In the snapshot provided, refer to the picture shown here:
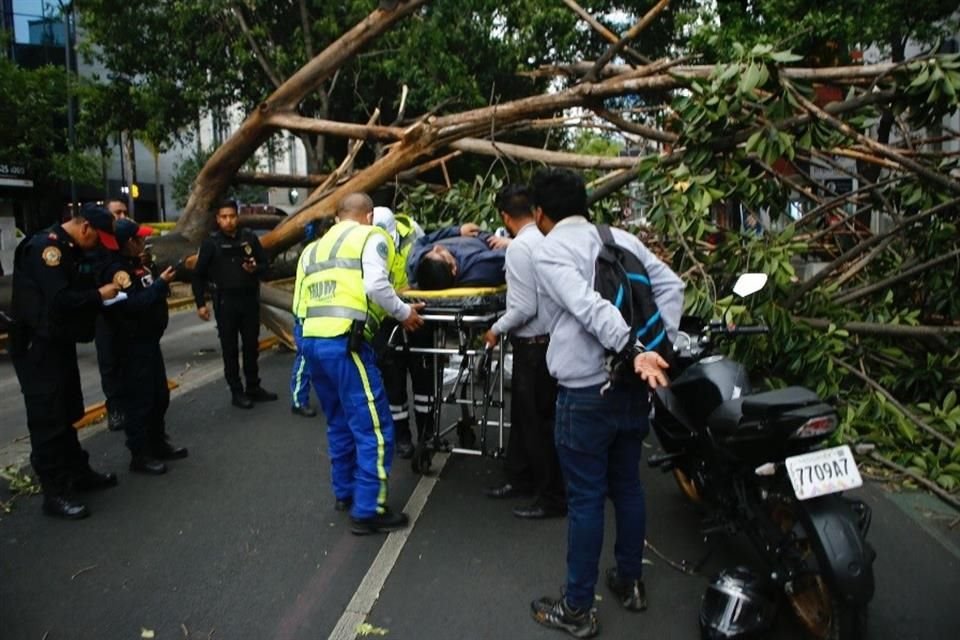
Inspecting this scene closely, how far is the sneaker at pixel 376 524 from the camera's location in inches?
175

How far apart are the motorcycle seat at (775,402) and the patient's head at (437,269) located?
2270 millimetres

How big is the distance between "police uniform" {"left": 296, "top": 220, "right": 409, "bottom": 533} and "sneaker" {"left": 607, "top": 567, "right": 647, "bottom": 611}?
143 centimetres

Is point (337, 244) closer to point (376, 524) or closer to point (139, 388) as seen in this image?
point (376, 524)

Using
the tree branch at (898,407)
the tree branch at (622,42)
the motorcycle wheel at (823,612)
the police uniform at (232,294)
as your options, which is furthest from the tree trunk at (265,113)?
the motorcycle wheel at (823,612)

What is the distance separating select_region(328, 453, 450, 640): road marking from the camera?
3.47m

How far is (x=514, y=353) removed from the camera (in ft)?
15.2

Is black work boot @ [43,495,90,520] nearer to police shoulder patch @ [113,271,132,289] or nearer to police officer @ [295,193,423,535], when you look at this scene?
police shoulder patch @ [113,271,132,289]

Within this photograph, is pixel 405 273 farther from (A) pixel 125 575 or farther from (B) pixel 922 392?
(B) pixel 922 392

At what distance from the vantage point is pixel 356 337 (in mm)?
4242

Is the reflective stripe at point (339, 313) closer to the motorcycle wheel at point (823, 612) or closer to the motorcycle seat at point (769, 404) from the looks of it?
the motorcycle seat at point (769, 404)

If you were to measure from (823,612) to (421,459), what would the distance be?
9.15 feet

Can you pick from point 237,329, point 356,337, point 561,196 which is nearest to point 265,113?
point 237,329

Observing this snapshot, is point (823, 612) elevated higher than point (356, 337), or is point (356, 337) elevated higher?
point (356, 337)

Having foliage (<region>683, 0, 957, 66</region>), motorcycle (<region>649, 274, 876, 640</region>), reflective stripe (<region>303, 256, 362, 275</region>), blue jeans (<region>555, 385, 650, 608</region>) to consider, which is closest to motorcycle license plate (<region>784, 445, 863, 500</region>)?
motorcycle (<region>649, 274, 876, 640</region>)
